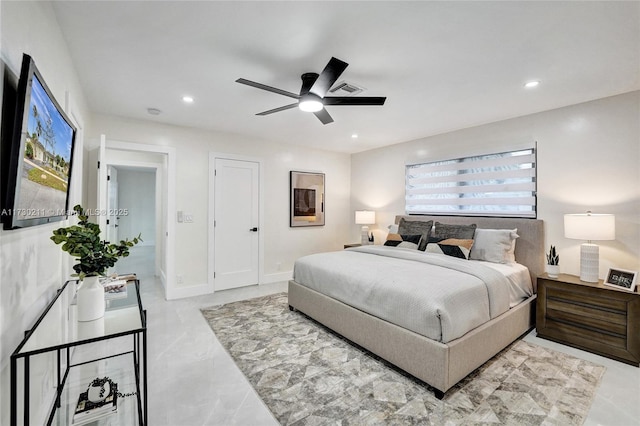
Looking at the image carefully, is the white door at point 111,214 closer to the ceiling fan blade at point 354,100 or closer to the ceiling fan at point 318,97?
the ceiling fan at point 318,97

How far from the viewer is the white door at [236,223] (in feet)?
14.9

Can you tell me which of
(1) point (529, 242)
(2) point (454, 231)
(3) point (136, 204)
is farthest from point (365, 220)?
(3) point (136, 204)

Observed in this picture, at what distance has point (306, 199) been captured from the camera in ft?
18.0

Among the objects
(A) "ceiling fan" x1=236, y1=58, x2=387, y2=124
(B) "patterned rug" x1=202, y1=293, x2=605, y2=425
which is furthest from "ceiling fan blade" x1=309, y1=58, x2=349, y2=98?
(B) "patterned rug" x1=202, y1=293, x2=605, y2=425

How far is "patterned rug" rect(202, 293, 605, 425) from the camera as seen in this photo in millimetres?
1847

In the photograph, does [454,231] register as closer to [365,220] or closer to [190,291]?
[365,220]

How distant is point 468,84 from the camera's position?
2.74 meters

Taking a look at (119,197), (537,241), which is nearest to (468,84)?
(537,241)

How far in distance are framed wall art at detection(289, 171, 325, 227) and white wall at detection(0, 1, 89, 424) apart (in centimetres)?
350

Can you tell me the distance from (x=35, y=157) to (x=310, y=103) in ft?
5.96

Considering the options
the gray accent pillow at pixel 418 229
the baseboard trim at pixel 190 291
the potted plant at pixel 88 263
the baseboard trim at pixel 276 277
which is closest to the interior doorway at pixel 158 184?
the baseboard trim at pixel 190 291

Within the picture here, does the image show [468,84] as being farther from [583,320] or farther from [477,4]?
[583,320]

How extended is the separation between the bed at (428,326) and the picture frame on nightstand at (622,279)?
66 cm

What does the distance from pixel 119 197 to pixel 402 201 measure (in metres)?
8.19
